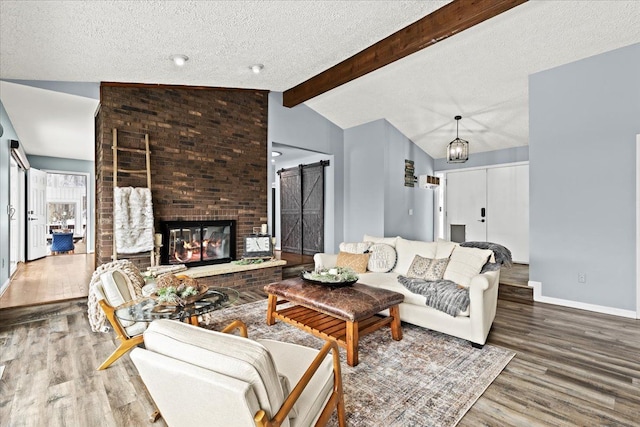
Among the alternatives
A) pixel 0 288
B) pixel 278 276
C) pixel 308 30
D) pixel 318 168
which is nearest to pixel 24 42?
pixel 308 30

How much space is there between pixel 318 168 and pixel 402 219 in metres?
2.13

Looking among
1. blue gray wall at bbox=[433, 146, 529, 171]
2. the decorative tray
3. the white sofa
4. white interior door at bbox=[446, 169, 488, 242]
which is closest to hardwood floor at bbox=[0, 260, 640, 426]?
the white sofa

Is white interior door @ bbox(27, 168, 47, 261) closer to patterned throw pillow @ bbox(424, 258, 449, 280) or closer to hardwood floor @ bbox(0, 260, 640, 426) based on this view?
hardwood floor @ bbox(0, 260, 640, 426)

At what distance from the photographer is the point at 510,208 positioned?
6422 mm

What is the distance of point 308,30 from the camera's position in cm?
331

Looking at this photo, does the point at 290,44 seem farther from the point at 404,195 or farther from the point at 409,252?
the point at 404,195

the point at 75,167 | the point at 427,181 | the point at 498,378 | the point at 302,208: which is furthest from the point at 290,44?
the point at 75,167

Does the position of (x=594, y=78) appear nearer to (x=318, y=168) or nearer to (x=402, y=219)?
(x=402, y=219)

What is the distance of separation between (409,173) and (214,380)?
6.15m

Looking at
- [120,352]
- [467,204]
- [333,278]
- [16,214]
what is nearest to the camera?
[120,352]

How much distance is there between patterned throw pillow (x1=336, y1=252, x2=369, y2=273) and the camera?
4113mm

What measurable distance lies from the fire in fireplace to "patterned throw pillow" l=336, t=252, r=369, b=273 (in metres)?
2.01

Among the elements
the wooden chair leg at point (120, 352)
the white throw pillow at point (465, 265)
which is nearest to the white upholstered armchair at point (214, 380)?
the wooden chair leg at point (120, 352)

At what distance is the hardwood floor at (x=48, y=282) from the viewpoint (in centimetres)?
384
